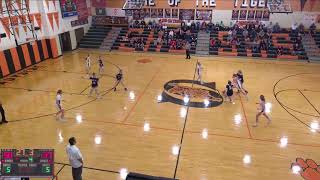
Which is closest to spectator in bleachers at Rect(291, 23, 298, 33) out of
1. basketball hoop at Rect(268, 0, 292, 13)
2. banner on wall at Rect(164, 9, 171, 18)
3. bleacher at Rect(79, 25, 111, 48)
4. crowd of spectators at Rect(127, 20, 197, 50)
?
basketball hoop at Rect(268, 0, 292, 13)

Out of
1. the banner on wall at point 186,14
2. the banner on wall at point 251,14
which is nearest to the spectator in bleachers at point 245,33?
the banner on wall at point 251,14

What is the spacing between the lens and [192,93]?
1569cm

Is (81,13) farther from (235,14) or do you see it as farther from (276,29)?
(276,29)

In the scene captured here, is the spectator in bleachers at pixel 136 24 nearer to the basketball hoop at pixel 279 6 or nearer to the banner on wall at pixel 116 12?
the banner on wall at pixel 116 12

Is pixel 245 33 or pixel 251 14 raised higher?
pixel 251 14

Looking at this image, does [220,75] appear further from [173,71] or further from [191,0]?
[191,0]

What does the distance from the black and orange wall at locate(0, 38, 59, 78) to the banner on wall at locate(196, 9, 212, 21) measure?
615 inches

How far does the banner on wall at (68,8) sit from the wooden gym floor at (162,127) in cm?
845

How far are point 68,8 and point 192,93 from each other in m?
17.4

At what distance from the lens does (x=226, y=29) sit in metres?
28.0

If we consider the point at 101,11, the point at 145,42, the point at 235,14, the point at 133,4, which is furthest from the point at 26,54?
the point at 235,14

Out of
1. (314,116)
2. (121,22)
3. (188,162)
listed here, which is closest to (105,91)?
(188,162)

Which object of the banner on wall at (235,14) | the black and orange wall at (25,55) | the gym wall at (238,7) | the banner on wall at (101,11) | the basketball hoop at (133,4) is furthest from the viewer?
the banner on wall at (101,11)

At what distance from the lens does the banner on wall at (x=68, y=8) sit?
81.8 ft
